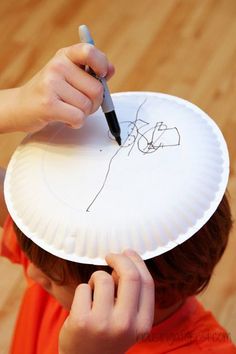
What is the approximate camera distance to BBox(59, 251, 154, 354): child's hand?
510mm

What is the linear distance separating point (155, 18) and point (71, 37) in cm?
34

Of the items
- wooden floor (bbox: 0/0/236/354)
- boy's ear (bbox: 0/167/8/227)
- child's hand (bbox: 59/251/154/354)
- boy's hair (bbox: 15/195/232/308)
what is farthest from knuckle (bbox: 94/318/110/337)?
wooden floor (bbox: 0/0/236/354)

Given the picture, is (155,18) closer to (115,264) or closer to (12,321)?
(12,321)

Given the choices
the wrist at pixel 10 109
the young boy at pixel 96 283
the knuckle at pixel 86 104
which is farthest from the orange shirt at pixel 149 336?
the knuckle at pixel 86 104

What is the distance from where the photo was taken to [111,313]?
517 millimetres

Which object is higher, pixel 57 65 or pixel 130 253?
pixel 57 65

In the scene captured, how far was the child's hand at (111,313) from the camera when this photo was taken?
1.67ft

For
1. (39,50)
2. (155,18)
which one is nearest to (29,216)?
(39,50)

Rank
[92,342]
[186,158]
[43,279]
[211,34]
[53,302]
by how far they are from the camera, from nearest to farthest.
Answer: [92,342] → [186,158] → [43,279] → [53,302] → [211,34]

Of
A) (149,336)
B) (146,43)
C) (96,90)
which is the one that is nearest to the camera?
(96,90)

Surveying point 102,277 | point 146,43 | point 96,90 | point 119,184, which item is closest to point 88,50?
point 96,90

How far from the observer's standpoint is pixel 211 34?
1876 millimetres

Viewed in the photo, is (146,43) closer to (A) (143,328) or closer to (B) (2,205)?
(B) (2,205)

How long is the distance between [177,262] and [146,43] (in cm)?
135
